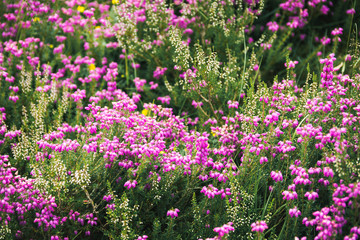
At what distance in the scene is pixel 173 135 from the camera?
3387mm

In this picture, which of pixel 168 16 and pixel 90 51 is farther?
pixel 90 51

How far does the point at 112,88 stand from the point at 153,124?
4.23 feet

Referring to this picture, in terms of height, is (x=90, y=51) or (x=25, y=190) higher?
(x=90, y=51)

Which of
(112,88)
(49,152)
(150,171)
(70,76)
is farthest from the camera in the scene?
(70,76)

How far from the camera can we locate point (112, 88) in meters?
4.23

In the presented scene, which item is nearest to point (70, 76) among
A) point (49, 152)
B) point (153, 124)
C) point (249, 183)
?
point (49, 152)

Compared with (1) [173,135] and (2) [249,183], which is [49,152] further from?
(2) [249,183]

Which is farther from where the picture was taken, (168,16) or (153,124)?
(168,16)

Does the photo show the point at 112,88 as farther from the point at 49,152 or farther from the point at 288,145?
the point at 288,145

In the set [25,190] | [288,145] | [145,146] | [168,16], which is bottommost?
[25,190]

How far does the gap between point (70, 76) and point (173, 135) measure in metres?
1.92

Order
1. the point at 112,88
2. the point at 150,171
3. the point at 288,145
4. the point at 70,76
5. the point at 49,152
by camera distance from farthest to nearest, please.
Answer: the point at 70,76
the point at 112,88
the point at 49,152
the point at 150,171
the point at 288,145

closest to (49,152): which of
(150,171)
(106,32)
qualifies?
(150,171)

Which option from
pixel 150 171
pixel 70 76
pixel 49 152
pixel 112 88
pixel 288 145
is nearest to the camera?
pixel 288 145
